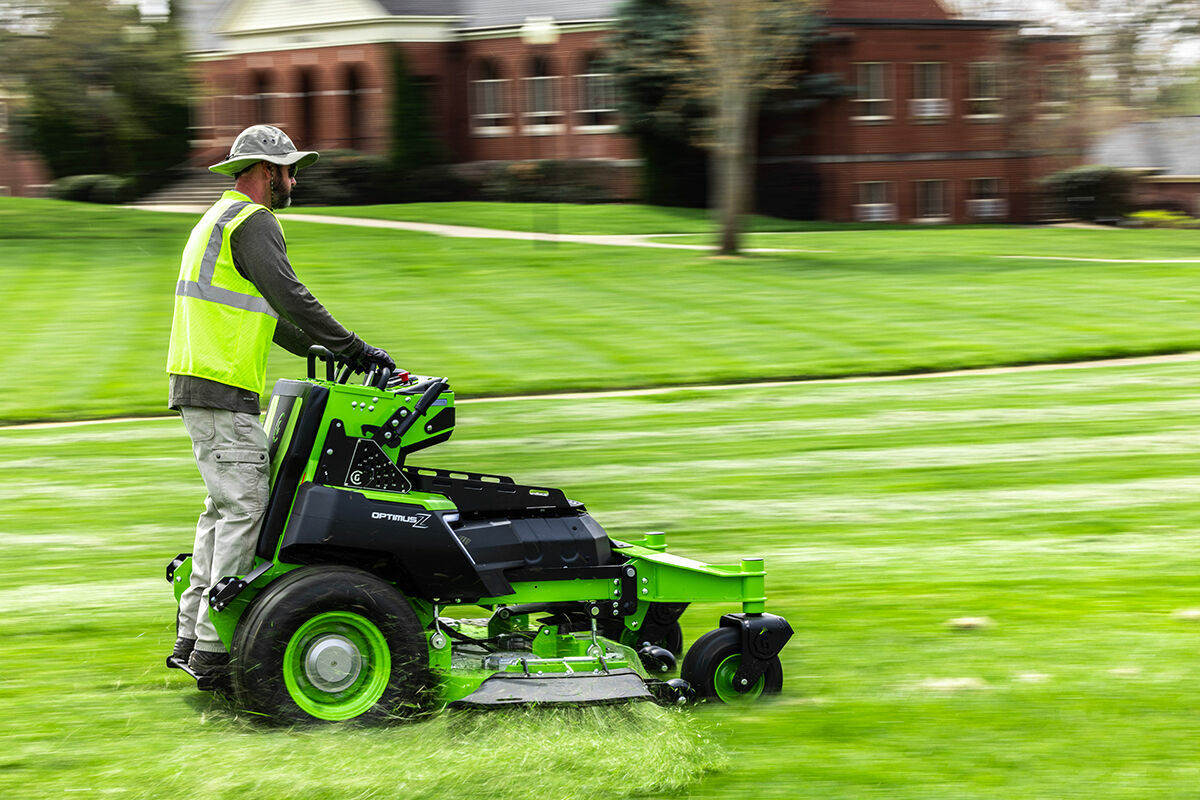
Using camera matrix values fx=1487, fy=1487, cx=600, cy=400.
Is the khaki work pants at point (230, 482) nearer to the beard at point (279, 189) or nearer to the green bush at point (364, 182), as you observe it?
the beard at point (279, 189)

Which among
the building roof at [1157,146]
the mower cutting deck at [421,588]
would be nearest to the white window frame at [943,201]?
the building roof at [1157,146]

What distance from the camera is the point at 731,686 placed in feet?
19.0

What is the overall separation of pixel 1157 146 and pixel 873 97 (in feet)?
45.9

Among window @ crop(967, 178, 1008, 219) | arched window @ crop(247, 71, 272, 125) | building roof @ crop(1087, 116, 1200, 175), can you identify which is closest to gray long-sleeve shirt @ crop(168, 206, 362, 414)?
window @ crop(967, 178, 1008, 219)

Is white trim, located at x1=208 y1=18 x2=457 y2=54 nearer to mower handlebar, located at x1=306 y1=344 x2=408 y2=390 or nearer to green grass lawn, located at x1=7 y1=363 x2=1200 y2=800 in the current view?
green grass lawn, located at x1=7 y1=363 x2=1200 y2=800

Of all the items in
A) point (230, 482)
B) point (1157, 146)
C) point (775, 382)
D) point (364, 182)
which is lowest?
point (775, 382)

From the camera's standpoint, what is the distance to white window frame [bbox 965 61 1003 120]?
4566 cm

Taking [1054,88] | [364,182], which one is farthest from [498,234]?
[1054,88]

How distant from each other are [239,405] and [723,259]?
24.7 m

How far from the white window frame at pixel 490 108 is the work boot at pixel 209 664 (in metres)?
44.0

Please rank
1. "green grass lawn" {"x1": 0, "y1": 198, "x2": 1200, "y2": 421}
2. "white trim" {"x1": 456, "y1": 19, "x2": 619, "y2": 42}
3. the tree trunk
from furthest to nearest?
"white trim" {"x1": 456, "y1": 19, "x2": 619, "y2": 42} < the tree trunk < "green grass lawn" {"x1": 0, "y1": 198, "x2": 1200, "y2": 421}

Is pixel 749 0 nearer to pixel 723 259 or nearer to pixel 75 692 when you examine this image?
pixel 723 259

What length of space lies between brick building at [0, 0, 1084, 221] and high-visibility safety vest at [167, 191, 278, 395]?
38.7 m

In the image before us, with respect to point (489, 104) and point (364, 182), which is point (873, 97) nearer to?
point (489, 104)
